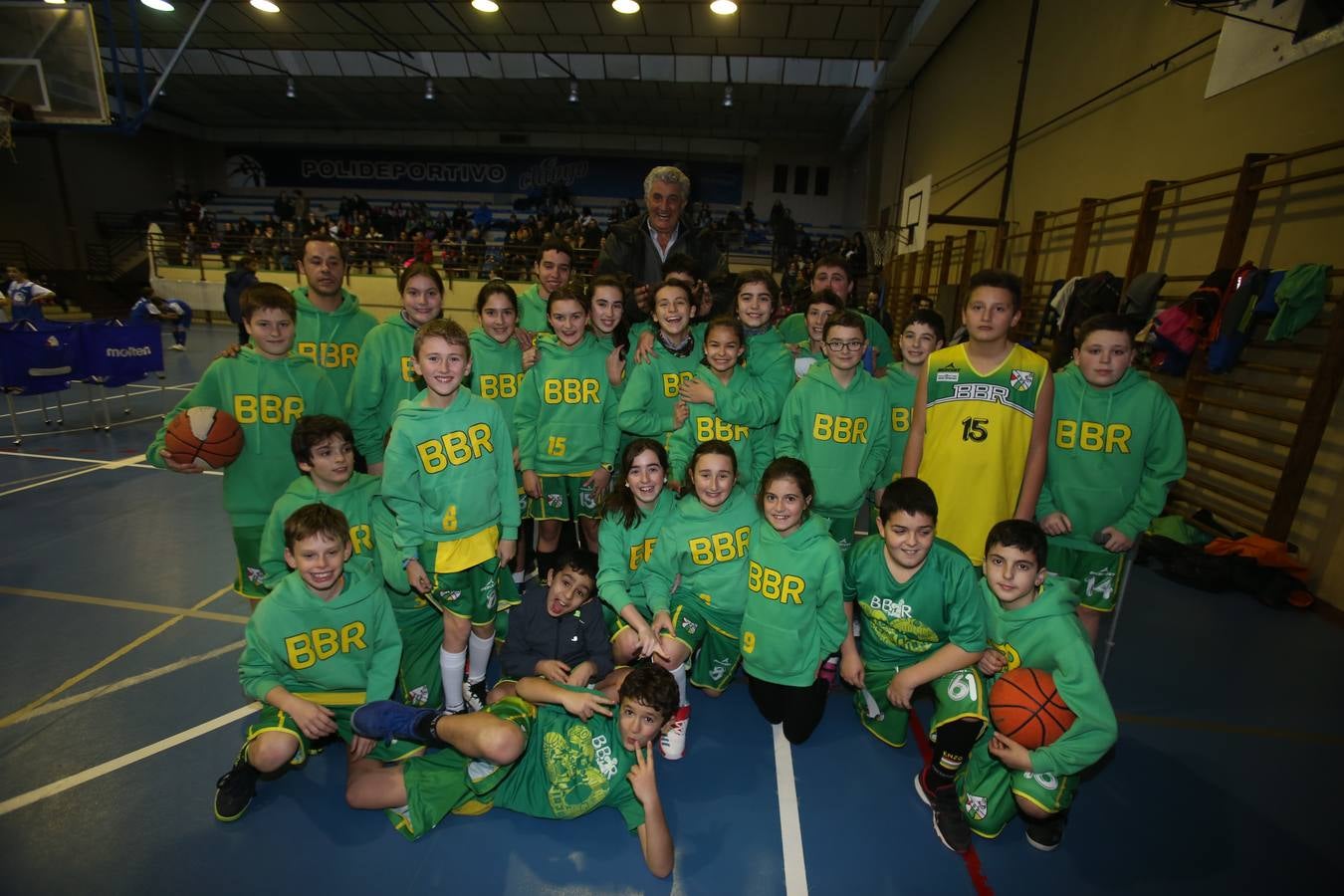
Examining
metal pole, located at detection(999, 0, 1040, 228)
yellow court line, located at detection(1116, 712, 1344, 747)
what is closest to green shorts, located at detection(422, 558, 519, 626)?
yellow court line, located at detection(1116, 712, 1344, 747)

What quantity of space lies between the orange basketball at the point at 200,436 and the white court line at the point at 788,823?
9.91ft

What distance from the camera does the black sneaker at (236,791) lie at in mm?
2312

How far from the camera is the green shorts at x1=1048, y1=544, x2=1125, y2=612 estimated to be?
301 cm

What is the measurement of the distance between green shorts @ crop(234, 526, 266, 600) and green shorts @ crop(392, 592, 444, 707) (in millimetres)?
743

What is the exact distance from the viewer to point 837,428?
3199mm

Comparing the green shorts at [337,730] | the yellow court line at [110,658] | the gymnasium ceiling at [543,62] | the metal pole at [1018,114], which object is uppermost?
the gymnasium ceiling at [543,62]

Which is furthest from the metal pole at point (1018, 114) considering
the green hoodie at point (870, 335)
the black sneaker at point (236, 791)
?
the black sneaker at point (236, 791)

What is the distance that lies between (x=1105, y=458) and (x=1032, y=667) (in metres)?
1.20

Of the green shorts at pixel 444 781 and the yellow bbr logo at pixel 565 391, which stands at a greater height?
the yellow bbr logo at pixel 565 391

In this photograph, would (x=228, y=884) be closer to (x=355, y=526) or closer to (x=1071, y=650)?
(x=355, y=526)

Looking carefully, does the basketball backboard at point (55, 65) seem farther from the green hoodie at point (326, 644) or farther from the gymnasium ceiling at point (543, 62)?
the green hoodie at point (326, 644)

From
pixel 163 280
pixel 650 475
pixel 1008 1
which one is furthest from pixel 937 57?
pixel 163 280

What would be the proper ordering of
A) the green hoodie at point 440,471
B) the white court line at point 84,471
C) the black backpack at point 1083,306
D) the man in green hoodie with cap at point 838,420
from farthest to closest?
the black backpack at point 1083,306 < the white court line at point 84,471 < the man in green hoodie with cap at point 838,420 < the green hoodie at point 440,471

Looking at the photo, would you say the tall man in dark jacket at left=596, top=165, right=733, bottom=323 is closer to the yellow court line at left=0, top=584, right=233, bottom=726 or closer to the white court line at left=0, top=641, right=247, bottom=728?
the white court line at left=0, top=641, right=247, bottom=728
